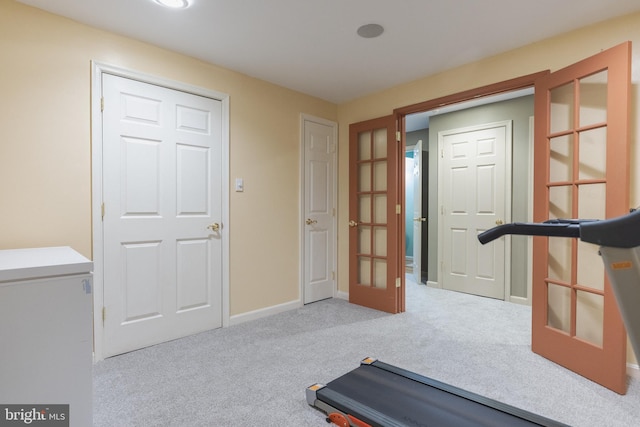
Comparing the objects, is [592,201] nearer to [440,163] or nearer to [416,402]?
[416,402]

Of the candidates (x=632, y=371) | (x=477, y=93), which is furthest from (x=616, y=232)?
(x=477, y=93)

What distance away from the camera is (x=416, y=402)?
1.69m

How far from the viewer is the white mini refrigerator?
1.24 meters

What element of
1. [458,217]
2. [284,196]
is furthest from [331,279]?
[458,217]

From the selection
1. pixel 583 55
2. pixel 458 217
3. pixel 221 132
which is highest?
pixel 583 55

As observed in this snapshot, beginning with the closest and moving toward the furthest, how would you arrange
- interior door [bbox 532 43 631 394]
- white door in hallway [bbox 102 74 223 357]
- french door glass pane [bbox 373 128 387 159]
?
interior door [bbox 532 43 631 394] < white door in hallway [bbox 102 74 223 357] < french door glass pane [bbox 373 128 387 159]

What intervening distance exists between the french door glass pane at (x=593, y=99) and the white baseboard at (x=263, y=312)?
9.72 feet

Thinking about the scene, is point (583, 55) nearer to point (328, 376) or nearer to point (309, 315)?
point (328, 376)

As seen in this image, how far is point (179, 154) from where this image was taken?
2752mm

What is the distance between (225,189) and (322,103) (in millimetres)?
1684

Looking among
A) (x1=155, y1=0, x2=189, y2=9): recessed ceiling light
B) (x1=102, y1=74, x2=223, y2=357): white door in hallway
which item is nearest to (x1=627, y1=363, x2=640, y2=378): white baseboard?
(x1=102, y1=74, x2=223, y2=357): white door in hallway

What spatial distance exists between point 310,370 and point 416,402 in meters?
0.76

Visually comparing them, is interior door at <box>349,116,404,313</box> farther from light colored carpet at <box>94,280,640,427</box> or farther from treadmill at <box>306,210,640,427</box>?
treadmill at <box>306,210,640,427</box>

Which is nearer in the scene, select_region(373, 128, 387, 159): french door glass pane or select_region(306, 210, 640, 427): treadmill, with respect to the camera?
select_region(306, 210, 640, 427): treadmill
